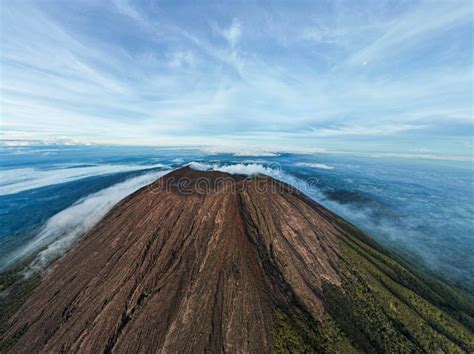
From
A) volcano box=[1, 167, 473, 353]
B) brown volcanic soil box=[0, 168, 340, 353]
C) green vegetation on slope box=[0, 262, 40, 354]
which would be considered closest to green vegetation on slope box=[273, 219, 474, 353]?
volcano box=[1, 167, 473, 353]

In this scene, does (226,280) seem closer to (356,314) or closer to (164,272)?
(164,272)

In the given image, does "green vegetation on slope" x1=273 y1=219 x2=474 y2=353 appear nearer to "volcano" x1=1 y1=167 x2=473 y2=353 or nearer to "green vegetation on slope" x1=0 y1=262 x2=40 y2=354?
"volcano" x1=1 y1=167 x2=473 y2=353

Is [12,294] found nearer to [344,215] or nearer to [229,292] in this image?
[229,292]

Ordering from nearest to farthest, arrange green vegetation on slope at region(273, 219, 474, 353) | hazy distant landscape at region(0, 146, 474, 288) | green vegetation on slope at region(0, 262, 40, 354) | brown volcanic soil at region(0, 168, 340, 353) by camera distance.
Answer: brown volcanic soil at region(0, 168, 340, 353) < green vegetation on slope at region(273, 219, 474, 353) < green vegetation on slope at region(0, 262, 40, 354) < hazy distant landscape at region(0, 146, 474, 288)

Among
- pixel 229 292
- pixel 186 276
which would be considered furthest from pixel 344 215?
pixel 186 276

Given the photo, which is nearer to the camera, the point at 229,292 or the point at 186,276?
the point at 229,292

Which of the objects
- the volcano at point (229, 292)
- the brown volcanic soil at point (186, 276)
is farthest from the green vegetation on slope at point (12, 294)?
the brown volcanic soil at point (186, 276)

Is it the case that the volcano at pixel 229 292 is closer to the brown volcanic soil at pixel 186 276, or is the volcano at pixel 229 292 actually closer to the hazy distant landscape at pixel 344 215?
the brown volcanic soil at pixel 186 276
